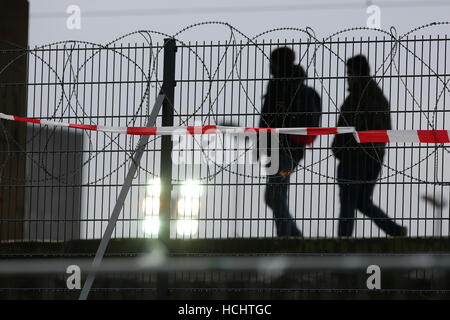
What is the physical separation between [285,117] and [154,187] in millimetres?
1645

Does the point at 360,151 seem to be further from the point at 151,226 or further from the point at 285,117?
the point at 151,226

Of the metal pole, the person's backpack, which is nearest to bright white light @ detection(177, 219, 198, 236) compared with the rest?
the metal pole

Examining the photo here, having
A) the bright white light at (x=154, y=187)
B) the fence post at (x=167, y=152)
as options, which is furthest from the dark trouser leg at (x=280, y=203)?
the bright white light at (x=154, y=187)

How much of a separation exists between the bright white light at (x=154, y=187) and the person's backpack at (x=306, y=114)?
1558mm

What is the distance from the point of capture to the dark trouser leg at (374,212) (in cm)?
1096

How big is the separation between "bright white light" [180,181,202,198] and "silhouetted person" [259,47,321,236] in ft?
2.56

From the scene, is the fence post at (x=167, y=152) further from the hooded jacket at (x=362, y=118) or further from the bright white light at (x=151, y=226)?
the hooded jacket at (x=362, y=118)

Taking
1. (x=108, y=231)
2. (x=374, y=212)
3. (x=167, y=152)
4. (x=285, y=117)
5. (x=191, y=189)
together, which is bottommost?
(x=108, y=231)

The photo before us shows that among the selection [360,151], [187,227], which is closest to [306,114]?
[360,151]

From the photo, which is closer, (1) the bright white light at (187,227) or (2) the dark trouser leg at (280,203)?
(2) the dark trouser leg at (280,203)

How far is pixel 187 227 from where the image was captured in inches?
447

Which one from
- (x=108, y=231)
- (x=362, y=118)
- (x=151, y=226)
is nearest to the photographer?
(x=108, y=231)

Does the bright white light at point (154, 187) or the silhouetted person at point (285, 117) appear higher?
the silhouetted person at point (285, 117)
